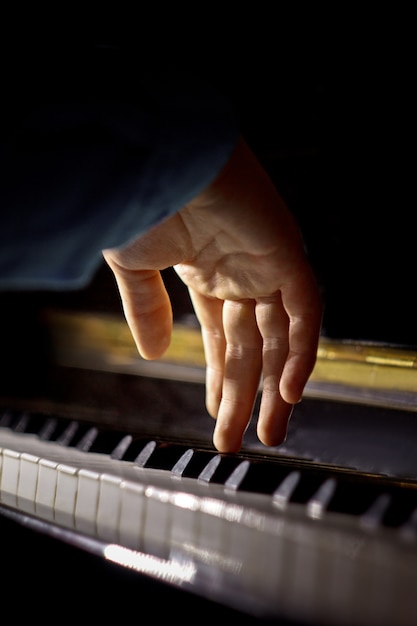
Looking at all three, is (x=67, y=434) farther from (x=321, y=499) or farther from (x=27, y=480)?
(x=321, y=499)

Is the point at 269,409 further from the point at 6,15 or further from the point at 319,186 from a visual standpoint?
the point at 6,15

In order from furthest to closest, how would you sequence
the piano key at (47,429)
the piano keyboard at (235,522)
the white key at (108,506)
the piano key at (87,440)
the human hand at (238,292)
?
the piano key at (47,429) → the piano key at (87,440) → the human hand at (238,292) → the white key at (108,506) → the piano keyboard at (235,522)

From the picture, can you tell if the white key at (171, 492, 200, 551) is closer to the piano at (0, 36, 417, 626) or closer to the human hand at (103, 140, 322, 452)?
the piano at (0, 36, 417, 626)

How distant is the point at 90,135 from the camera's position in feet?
2.10

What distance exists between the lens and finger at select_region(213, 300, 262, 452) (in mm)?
880


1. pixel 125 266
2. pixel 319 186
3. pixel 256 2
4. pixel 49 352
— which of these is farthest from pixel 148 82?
pixel 49 352

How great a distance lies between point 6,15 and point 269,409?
0.54 m

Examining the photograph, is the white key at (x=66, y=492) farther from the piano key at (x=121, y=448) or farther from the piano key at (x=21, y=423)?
the piano key at (x=21, y=423)

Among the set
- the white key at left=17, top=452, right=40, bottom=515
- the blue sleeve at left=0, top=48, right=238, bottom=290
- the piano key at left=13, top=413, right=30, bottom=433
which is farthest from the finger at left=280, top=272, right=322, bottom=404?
the piano key at left=13, top=413, right=30, bottom=433

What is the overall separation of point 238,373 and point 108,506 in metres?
0.29

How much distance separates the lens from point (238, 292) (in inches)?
35.9

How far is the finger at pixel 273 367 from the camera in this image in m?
0.86

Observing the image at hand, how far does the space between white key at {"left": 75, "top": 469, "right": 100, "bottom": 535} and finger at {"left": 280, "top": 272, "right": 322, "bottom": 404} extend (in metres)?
0.25

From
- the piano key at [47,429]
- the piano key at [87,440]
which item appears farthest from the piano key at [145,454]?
the piano key at [47,429]
